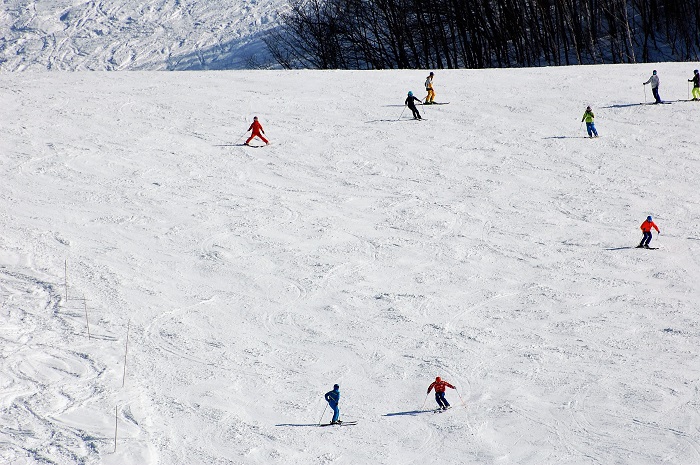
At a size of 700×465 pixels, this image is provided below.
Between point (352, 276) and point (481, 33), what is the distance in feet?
94.9

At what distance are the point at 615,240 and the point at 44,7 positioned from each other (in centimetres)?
4120

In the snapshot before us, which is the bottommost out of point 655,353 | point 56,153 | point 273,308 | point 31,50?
point 655,353

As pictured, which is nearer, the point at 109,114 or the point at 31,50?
the point at 109,114

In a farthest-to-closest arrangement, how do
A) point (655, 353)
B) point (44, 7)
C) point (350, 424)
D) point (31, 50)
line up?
point (44, 7)
point (31, 50)
point (655, 353)
point (350, 424)

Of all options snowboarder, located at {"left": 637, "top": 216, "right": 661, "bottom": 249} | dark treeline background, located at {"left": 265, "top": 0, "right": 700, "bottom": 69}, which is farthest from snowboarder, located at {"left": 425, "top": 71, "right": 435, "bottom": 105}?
dark treeline background, located at {"left": 265, "top": 0, "right": 700, "bottom": 69}

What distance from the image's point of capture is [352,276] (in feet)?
57.9

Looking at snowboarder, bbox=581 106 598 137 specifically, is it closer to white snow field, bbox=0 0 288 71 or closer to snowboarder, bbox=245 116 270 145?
snowboarder, bbox=245 116 270 145

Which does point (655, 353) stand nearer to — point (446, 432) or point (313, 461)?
point (446, 432)

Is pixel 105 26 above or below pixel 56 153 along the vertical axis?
above

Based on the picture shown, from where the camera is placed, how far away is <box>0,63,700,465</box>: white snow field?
12867mm

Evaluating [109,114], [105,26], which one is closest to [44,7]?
[105,26]

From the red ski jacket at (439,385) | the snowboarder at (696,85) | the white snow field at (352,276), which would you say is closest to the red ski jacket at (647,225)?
the white snow field at (352,276)

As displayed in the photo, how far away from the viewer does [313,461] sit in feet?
40.1

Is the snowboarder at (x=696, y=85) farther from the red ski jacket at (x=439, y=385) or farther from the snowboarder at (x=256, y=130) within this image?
the red ski jacket at (x=439, y=385)
